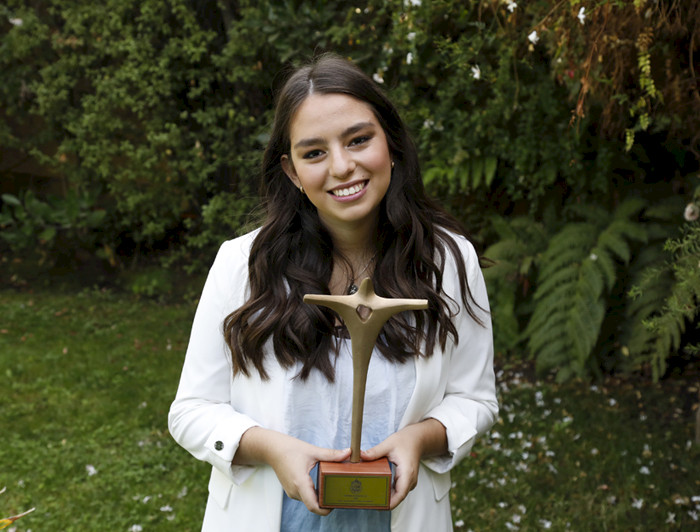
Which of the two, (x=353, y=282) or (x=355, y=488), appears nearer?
(x=355, y=488)

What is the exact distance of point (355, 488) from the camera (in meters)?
1.42

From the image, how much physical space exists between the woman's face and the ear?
15 centimetres

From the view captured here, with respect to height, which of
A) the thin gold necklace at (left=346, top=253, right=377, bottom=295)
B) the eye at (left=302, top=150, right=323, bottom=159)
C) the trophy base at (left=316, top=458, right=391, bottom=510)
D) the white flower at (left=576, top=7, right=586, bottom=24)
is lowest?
the trophy base at (left=316, top=458, right=391, bottom=510)

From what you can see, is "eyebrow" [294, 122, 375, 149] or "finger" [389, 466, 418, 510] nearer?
"finger" [389, 466, 418, 510]

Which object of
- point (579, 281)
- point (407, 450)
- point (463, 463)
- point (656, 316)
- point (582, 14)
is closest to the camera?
point (407, 450)

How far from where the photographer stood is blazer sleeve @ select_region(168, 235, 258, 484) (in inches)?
65.0

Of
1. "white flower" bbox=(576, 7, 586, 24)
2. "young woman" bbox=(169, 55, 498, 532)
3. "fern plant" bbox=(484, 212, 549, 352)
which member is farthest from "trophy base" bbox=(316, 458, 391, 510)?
"fern plant" bbox=(484, 212, 549, 352)

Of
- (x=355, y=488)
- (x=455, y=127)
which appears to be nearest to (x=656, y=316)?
(x=455, y=127)

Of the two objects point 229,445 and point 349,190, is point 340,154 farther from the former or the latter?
point 229,445

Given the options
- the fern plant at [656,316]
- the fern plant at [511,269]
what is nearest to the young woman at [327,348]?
the fern plant at [656,316]

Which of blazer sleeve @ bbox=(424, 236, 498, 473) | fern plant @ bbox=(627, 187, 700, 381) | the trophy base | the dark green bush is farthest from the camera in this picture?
fern plant @ bbox=(627, 187, 700, 381)

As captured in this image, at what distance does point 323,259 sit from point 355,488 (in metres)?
0.64

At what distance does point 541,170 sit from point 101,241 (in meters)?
4.63

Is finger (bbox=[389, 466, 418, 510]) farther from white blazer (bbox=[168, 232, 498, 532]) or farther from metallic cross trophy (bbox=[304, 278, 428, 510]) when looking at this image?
white blazer (bbox=[168, 232, 498, 532])
